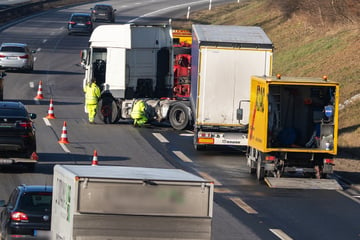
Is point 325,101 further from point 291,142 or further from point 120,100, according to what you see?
point 120,100

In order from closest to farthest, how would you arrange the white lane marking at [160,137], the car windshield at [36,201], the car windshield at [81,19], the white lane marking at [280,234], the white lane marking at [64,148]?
1. the car windshield at [36,201]
2. the white lane marking at [280,234]
3. the white lane marking at [64,148]
4. the white lane marking at [160,137]
5. the car windshield at [81,19]

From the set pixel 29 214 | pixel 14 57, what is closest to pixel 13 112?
pixel 29 214

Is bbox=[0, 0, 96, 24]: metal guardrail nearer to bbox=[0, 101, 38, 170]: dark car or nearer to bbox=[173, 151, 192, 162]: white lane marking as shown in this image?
bbox=[173, 151, 192, 162]: white lane marking

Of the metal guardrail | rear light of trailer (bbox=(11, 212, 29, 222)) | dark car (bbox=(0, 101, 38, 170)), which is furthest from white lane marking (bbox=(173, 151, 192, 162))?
the metal guardrail

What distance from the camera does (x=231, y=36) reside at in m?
30.1

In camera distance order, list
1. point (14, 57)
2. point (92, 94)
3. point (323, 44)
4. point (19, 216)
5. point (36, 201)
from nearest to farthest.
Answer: point (19, 216), point (36, 201), point (92, 94), point (323, 44), point (14, 57)

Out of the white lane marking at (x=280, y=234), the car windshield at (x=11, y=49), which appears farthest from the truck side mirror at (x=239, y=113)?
the car windshield at (x=11, y=49)

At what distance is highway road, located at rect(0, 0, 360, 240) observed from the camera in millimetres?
20391

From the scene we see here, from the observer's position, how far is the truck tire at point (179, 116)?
34.7m

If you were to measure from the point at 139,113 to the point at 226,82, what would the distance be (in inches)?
240

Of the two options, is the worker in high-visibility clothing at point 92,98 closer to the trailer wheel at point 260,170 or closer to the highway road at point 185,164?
the highway road at point 185,164

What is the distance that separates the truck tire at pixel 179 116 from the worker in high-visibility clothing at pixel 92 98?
2724 millimetres

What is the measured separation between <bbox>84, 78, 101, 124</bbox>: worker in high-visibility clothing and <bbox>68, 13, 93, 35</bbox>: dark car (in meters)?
36.6

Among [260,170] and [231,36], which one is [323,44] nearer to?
[231,36]
